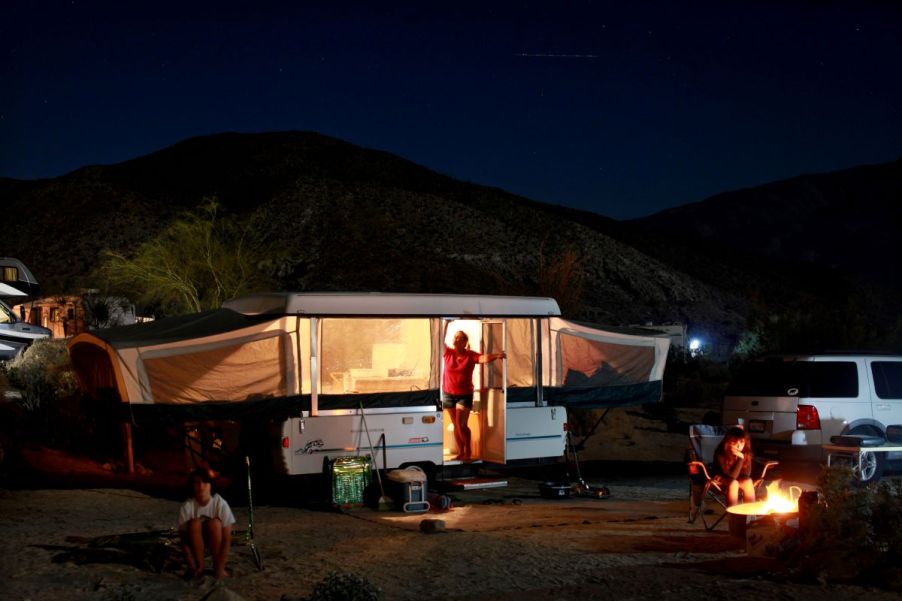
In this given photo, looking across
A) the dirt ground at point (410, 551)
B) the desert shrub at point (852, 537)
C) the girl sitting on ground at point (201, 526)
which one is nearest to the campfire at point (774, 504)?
the dirt ground at point (410, 551)

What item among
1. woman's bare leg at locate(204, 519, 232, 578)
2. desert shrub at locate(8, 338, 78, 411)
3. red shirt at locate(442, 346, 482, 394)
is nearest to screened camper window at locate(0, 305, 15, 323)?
desert shrub at locate(8, 338, 78, 411)

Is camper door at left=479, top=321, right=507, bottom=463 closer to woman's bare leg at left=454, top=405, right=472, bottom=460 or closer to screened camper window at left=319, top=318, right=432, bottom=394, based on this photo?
woman's bare leg at left=454, top=405, right=472, bottom=460

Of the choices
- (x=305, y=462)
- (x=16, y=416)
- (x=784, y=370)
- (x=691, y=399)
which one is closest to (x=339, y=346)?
(x=305, y=462)

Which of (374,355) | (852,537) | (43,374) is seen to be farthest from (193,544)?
(43,374)

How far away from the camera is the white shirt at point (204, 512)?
750 centimetres

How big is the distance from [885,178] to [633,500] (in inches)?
4384

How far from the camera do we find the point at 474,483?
12398 mm

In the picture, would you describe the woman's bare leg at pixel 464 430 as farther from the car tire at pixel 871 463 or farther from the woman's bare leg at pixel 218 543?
the woman's bare leg at pixel 218 543

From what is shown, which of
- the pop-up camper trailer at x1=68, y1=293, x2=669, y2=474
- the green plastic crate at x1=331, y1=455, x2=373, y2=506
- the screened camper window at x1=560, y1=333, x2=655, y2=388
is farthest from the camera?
the screened camper window at x1=560, y1=333, x2=655, y2=388

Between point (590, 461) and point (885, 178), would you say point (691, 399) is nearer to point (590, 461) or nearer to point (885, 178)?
point (590, 461)

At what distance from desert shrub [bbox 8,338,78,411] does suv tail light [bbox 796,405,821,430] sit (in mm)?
12911

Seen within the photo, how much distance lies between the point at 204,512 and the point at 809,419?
7321mm

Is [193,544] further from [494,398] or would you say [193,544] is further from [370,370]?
[494,398]

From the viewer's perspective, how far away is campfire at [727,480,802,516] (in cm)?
877
